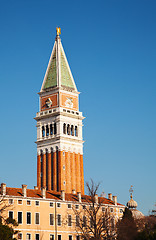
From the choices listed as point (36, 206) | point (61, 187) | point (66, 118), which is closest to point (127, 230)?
point (36, 206)

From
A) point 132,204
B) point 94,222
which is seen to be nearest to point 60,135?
point 132,204

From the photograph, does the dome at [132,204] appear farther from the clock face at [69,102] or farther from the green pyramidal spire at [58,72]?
the green pyramidal spire at [58,72]

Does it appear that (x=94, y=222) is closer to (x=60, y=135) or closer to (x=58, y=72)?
(x=60, y=135)

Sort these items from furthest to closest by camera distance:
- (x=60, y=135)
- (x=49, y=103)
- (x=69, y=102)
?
(x=69, y=102) < (x=49, y=103) < (x=60, y=135)

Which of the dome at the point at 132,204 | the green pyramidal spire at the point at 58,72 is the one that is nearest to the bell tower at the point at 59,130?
the green pyramidal spire at the point at 58,72

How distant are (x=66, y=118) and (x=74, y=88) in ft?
24.6

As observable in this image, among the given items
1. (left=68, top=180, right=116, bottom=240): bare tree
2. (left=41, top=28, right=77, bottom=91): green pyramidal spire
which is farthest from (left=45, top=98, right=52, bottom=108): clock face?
(left=68, top=180, right=116, bottom=240): bare tree

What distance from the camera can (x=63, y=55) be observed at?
113 m

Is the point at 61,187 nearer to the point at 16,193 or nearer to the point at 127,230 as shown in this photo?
the point at 16,193

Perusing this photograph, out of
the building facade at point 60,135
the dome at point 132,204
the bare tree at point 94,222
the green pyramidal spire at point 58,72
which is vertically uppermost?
the green pyramidal spire at point 58,72

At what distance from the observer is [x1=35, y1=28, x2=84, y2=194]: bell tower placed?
10494 cm

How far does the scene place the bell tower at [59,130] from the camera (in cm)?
10494

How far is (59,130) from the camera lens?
10600cm

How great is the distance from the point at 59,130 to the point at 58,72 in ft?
40.0
